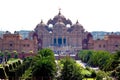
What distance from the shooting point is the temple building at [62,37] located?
116 m

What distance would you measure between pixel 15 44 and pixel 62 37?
16276 mm

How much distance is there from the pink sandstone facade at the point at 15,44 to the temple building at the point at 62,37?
8.80 meters

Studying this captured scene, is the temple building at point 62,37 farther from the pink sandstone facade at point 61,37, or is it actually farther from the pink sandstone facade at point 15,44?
the pink sandstone facade at point 15,44

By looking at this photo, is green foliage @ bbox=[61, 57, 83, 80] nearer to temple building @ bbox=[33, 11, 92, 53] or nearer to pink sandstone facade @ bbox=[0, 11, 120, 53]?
pink sandstone facade @ bbox=[0, 11, 120, 53]

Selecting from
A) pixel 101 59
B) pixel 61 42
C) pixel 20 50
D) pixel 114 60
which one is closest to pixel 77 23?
pixel 61 42

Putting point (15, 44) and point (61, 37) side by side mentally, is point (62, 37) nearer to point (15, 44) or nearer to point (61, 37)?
point (61, 37)

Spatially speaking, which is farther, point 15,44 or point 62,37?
point 62,37

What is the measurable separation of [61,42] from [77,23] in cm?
649

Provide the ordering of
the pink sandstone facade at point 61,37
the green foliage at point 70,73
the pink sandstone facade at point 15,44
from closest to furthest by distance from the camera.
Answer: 1. the green foliage at point 70,73
2. the pink sandstone facade at point 15,44
3. the pink sandstone facade at point 61,37

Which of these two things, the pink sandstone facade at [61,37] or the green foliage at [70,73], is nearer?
the green foliage at [70,73]

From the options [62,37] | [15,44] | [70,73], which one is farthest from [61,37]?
[70,73]

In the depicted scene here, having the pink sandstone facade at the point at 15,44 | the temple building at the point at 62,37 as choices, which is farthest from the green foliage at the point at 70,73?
the temple building at the point at 62,37

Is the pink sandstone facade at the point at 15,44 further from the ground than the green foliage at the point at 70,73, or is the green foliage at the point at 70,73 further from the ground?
the pink sandstone facade at the point at 15,44

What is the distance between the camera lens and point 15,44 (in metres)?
106
